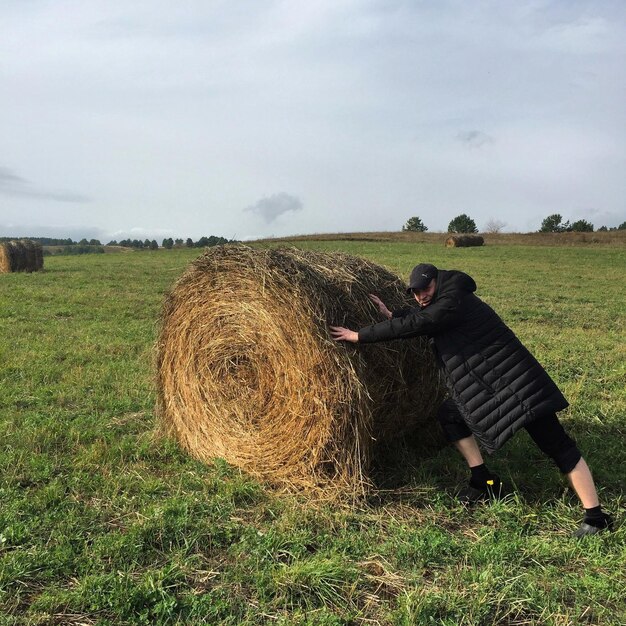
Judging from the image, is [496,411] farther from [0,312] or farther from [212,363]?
[0,312]

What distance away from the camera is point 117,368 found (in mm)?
7582

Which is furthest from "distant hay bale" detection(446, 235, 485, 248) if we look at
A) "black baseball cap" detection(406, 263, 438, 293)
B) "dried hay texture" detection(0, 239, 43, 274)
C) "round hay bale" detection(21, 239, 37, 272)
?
"black baseball cap" detection(406, 263, 438, 293)

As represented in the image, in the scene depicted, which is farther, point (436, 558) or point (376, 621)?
point (436, 558)

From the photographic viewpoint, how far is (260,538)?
3.54m

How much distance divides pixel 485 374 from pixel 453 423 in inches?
21.7

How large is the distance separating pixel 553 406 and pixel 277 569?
2.16 m

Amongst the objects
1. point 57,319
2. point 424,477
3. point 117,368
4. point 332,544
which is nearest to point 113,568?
point 332,544

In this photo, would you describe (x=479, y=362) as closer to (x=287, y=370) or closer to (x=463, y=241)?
(x=287, y=370)

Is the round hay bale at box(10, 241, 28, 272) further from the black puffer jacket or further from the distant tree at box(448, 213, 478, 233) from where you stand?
the distant tree at box(448, 213, 478, 233)

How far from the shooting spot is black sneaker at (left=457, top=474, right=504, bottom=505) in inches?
162

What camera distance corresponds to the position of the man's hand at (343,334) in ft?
13.2

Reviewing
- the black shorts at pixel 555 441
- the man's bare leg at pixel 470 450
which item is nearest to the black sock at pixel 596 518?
the black shorts at pixel 555 441

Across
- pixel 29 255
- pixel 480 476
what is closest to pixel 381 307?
pixel 480 476

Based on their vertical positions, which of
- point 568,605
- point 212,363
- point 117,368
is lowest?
point 568,605
